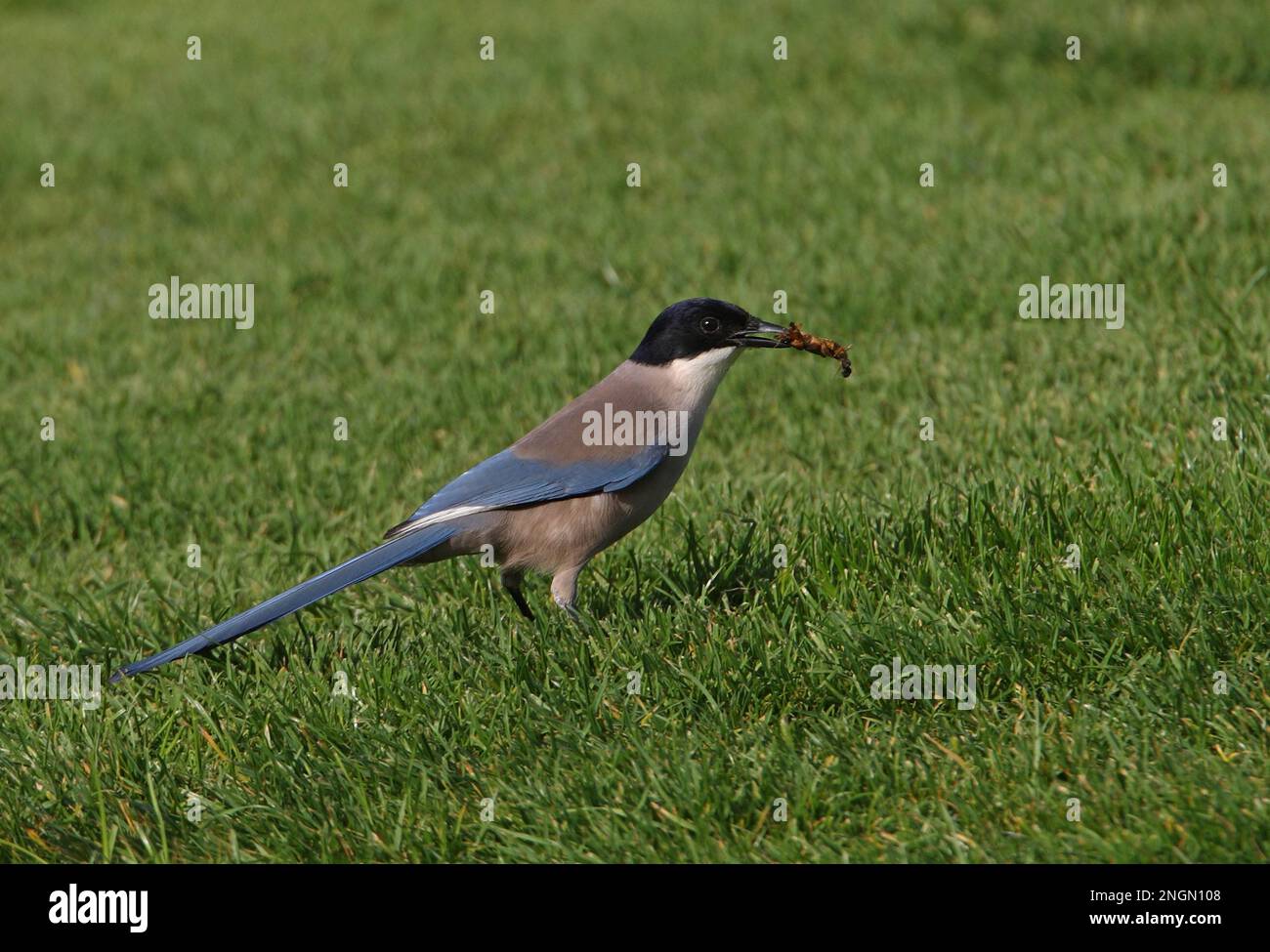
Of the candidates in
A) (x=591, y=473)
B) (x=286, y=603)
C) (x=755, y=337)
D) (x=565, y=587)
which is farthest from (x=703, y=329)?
(x=286, y=603)

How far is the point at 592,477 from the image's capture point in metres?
4.50

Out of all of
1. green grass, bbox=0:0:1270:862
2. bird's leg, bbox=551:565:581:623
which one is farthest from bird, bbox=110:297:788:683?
green grass, bbox=0:0:1270:862

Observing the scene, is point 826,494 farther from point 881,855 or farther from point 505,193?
point 505,193

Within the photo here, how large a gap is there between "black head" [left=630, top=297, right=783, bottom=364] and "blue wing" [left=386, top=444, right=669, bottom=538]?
1.20 feet

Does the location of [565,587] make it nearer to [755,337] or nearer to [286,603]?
[286,603]

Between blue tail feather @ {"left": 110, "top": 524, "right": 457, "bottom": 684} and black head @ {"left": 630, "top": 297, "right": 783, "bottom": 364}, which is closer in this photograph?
blue tail feather @ {"left": 110, "top": 524, "right": 457, "bottom": 684}

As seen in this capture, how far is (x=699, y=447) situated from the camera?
6.43 meters

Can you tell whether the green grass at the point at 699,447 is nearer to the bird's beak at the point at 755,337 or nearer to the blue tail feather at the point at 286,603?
the blue tail feather at the point at 286,603

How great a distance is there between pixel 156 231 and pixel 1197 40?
7509 mm

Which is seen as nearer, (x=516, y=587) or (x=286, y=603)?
(x=286, y=603)

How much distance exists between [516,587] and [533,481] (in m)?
0.43

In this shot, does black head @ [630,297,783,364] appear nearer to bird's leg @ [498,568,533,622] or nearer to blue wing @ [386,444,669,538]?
blue wing @ [386,444,669,538]

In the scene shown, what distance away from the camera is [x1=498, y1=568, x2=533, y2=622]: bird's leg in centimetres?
476
